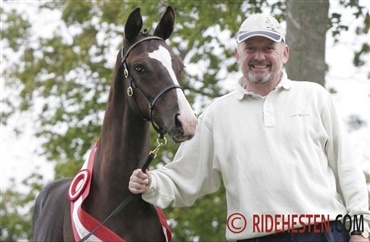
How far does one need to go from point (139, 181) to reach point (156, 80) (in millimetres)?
659

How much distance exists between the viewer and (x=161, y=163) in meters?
14.3

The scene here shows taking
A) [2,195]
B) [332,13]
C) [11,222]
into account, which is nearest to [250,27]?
[332,13]

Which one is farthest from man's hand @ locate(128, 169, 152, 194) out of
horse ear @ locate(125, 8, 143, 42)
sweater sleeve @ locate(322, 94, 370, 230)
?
sweater sleeve @ locate(322, 94, 370, 230)

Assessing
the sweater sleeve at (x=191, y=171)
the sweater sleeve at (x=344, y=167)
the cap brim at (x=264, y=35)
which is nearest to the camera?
the sweater sleeve at (x=344, y=167)

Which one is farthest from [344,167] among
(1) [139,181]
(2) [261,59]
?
(1) [139,181]

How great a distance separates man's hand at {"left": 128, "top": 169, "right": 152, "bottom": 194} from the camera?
493 cm

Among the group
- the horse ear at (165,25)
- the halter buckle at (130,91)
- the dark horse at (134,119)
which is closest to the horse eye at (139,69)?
the dark horse at (134,119)

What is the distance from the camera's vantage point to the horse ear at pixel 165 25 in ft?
18.2

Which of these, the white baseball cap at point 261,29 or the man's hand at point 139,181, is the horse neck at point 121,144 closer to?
the man's hand at point 139,181

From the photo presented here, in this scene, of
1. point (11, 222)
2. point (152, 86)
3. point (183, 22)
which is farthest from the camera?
point (11, 222)

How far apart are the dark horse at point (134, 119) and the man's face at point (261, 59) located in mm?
457

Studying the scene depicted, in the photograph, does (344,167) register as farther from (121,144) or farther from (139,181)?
(121,144)

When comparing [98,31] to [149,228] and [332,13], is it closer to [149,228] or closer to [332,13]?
[332,13]

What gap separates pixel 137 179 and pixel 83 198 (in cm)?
78
